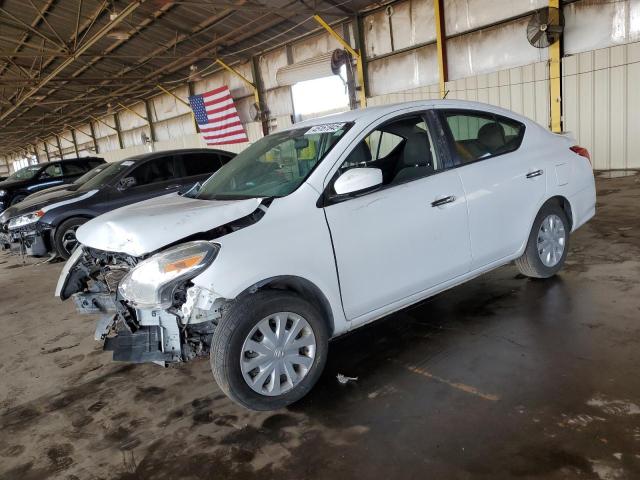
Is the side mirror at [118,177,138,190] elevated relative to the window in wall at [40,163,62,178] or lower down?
lower down

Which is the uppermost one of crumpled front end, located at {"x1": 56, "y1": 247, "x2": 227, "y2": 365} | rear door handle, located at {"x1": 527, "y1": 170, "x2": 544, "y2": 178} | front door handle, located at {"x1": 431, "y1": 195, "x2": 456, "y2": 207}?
rear door handle, located at {"x1": 527, "y1": 170, "x2": 544, "y2": 178}

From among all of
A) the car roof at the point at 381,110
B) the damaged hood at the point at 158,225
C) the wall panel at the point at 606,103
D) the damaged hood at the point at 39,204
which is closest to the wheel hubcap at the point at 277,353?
the damaged hood at the point at 158,225

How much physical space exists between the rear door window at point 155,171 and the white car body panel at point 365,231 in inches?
171

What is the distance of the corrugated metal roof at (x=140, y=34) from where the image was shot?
Answer: 1127 centimetres

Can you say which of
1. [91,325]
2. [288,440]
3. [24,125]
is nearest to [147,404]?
[288,440]

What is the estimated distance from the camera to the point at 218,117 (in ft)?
56.1

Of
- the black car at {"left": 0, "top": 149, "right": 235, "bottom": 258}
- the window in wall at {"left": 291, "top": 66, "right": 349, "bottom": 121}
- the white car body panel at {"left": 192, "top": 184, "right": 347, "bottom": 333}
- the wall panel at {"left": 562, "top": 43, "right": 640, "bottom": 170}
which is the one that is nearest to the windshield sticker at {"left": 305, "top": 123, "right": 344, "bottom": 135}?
the white car body panel at {"left": 192, "top": 184, "right": 347, "bottom": 333}

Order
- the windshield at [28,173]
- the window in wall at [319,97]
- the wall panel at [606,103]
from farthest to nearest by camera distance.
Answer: the window in wall at [319,97] < the windshield at [28,173] < the wall panel at [606,103]

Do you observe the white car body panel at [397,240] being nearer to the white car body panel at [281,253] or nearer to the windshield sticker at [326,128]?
the white car body panel at [281,253]

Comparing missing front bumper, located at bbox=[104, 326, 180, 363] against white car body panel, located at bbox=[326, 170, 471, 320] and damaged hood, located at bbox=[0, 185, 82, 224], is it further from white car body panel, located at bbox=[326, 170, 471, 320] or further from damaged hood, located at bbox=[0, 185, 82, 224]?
damaged hood, located at bbox=[0, 185, 82, 224]

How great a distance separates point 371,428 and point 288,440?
0.41 m

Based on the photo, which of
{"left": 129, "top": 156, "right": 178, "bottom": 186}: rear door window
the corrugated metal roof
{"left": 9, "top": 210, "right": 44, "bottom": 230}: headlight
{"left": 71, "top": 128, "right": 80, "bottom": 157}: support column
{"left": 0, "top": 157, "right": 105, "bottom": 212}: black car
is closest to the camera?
{"left": 9, "top": 210, "right": 44, "bottom": 230}: headlight

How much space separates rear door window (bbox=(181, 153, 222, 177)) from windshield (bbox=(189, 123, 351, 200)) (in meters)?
4.17

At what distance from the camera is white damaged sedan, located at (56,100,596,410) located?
241 cm
